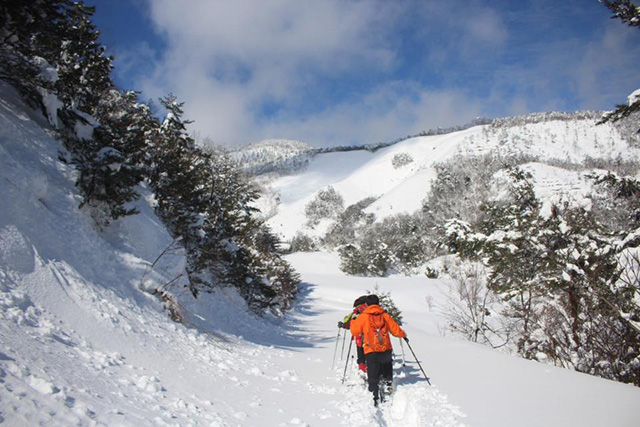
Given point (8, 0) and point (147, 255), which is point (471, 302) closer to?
point (147, 255)

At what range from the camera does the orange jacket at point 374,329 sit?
508 cm

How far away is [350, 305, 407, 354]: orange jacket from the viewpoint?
5082 mm

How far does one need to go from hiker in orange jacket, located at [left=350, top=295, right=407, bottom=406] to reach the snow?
35 cm

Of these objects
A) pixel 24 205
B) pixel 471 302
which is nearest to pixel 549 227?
pixel 471 302

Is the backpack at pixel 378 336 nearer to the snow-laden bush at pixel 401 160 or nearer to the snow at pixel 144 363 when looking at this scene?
the snow at pixel 144 363

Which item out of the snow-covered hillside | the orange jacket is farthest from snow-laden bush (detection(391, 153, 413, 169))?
the orange jacket

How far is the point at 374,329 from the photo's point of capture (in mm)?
5152

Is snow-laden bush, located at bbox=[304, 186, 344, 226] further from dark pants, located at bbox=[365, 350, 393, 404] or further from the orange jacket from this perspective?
dark pants, located at bbox=[365, 350, 393, 404]

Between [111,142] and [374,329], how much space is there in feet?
22.7

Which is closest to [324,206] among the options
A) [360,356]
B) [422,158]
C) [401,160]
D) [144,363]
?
[401,160]

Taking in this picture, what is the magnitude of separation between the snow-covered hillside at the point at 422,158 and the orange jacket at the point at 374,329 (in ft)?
237

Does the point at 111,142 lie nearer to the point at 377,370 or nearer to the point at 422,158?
the point at 377,370

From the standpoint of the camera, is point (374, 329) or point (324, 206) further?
point (324, 206)

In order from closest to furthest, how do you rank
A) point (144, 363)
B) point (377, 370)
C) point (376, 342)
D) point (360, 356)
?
point (144, 363)
point (377, 370)
point (376, 342)
point (360, 356)
